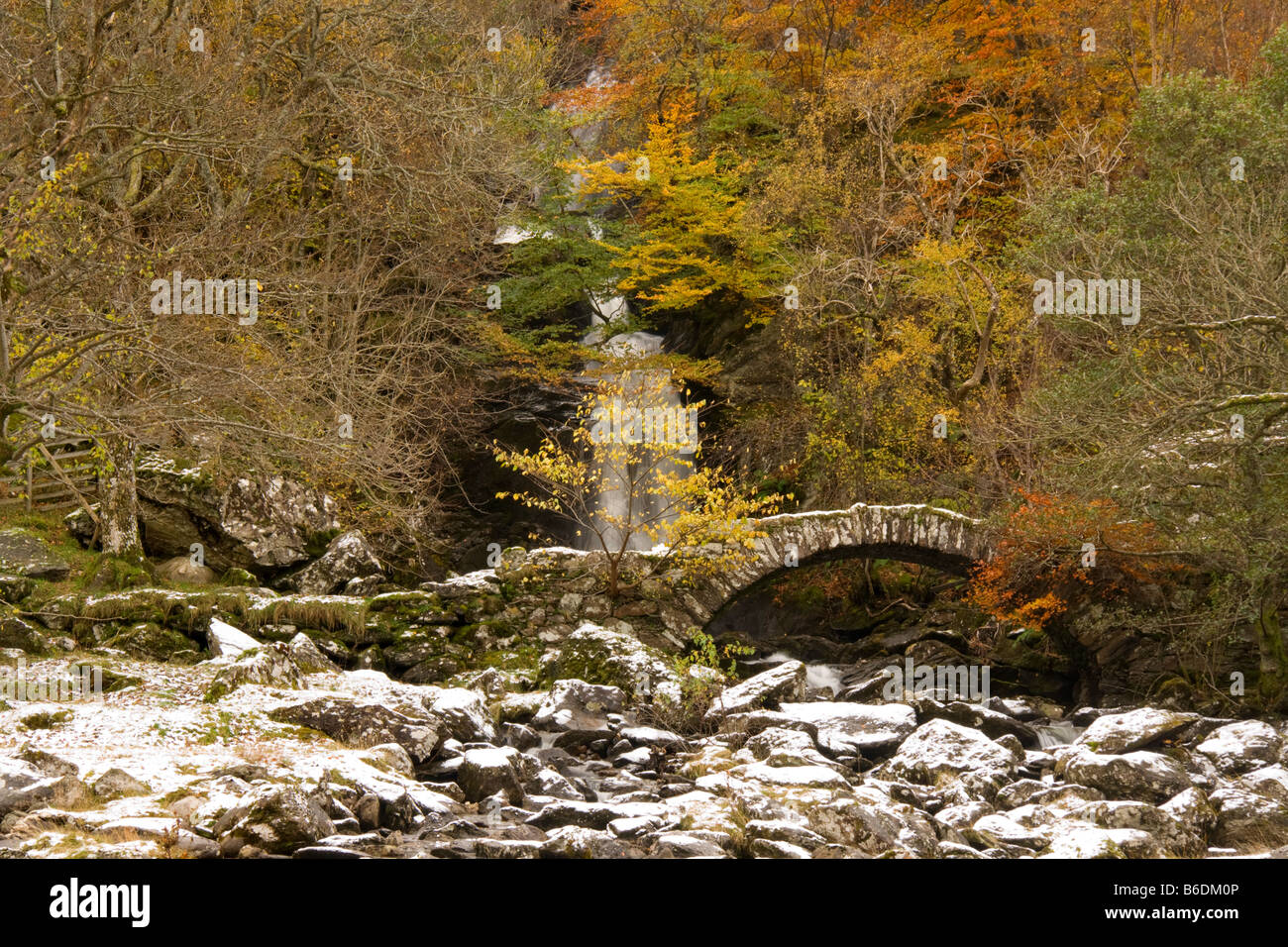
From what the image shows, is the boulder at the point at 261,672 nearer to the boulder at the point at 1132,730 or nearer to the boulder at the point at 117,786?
the boulder at the point at 117,786

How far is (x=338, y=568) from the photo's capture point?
1916cm

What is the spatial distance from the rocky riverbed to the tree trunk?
3.32 meters

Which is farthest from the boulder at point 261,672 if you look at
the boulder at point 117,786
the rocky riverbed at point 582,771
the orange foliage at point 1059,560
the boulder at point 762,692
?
the orange foliage at point 1059,560

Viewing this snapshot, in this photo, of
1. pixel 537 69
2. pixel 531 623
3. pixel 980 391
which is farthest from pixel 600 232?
pixel 531 623

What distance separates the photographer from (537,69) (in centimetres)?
2494

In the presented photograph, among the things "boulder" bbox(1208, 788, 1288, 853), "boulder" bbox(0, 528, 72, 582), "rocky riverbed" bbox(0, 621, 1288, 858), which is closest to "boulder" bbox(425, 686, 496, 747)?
"rocky riverbed" bbox(0, 621, 1288, 858)

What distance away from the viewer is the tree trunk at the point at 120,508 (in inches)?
635

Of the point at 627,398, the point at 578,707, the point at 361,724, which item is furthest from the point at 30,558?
the point at 627,398

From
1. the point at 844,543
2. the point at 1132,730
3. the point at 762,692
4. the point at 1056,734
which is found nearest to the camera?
the point at 1132,730

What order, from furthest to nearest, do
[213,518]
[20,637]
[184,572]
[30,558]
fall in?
[213,518] < [184,572] < [30,558] < [20,637]

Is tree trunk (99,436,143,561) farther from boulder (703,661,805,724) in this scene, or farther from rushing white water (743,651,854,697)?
rushing white water (743,651,854,697)

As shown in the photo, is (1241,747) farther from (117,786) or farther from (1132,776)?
(117,786)

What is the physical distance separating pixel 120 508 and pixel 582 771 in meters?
9.20

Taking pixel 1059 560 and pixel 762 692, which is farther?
pixel 1059 560
